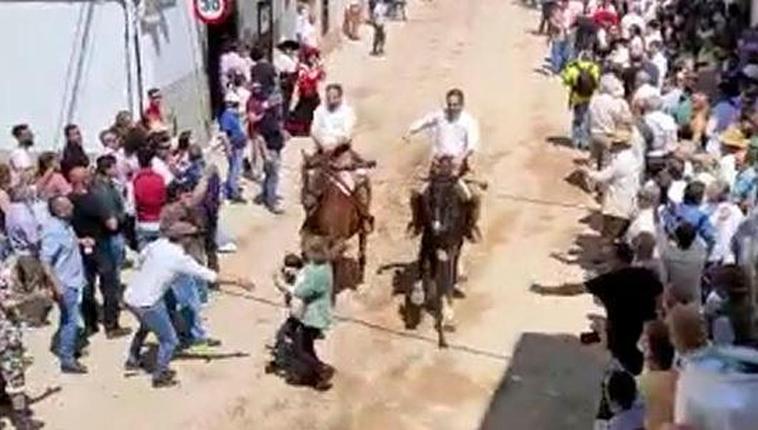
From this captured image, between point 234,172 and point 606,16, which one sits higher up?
point 606,16

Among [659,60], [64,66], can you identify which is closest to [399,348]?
[64,66]

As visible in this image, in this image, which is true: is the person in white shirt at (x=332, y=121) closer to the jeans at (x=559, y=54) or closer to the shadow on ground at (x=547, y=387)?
the shadow on ground at (x=547, y=387)

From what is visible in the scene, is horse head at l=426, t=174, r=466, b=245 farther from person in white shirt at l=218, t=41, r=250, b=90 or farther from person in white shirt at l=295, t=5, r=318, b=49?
person in white shirt at l=295, t=5, r=318, b=49

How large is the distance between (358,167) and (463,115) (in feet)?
4.43

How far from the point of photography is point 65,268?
1314cm

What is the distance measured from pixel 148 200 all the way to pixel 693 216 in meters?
4.99

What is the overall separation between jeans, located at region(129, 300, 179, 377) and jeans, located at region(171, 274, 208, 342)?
0.27m

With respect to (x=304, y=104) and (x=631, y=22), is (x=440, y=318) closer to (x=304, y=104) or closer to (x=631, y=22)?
(x=304, y=104)

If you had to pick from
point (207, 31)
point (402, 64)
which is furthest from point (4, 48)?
point (402, 64)

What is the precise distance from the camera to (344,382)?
13648 millimetres

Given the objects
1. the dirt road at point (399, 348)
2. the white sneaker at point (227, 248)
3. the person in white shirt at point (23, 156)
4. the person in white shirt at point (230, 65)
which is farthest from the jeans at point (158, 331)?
the person in white shirt at point (230, 65)

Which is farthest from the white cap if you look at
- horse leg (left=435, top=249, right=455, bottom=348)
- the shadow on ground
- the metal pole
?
the shadow on ground

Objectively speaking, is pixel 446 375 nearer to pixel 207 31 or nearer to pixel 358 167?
pixel 358 167

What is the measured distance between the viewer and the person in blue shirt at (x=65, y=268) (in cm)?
1298
